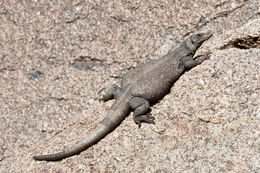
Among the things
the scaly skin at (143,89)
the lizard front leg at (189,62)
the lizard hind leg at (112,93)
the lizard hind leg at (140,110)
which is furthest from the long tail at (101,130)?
the lizard front leg at (189,62)

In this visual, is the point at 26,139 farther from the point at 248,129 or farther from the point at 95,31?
the point at 248,129

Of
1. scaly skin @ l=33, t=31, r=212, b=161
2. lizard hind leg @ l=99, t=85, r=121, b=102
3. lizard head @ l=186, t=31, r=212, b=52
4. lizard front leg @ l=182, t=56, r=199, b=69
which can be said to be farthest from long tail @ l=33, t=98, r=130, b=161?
lizard head @ l=186, t=31, r=212, b=52

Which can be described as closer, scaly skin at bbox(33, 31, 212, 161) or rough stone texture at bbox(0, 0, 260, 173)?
rough stone texture at bbox(0, 0, 260, 173)

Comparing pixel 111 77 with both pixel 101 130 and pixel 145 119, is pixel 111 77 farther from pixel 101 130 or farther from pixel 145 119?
pixel 145 119

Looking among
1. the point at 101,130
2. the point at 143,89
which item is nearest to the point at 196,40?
the point at 143,89

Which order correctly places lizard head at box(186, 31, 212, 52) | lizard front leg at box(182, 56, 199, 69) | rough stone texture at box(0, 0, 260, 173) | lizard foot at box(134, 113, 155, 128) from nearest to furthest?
1. rough stone texture at box(0, 0, 260, 173)
2. lizard foot at box(134, 113, 155, 128)
3. lizard front leg at box(182, 56, 199, 69)
4. lizard head at box(186, 31, 212, 52)

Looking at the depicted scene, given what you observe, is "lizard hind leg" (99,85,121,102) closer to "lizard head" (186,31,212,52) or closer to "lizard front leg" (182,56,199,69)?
"lizard front leg" (182,56,199,69)

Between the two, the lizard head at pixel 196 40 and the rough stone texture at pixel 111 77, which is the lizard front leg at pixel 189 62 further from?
the lizard head at pixel 196 40

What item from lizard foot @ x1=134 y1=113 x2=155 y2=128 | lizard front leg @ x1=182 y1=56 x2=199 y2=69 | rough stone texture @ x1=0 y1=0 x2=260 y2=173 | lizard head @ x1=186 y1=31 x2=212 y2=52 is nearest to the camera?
rough stone texture @ x1=0 y1=0 x2=260 y2=173
